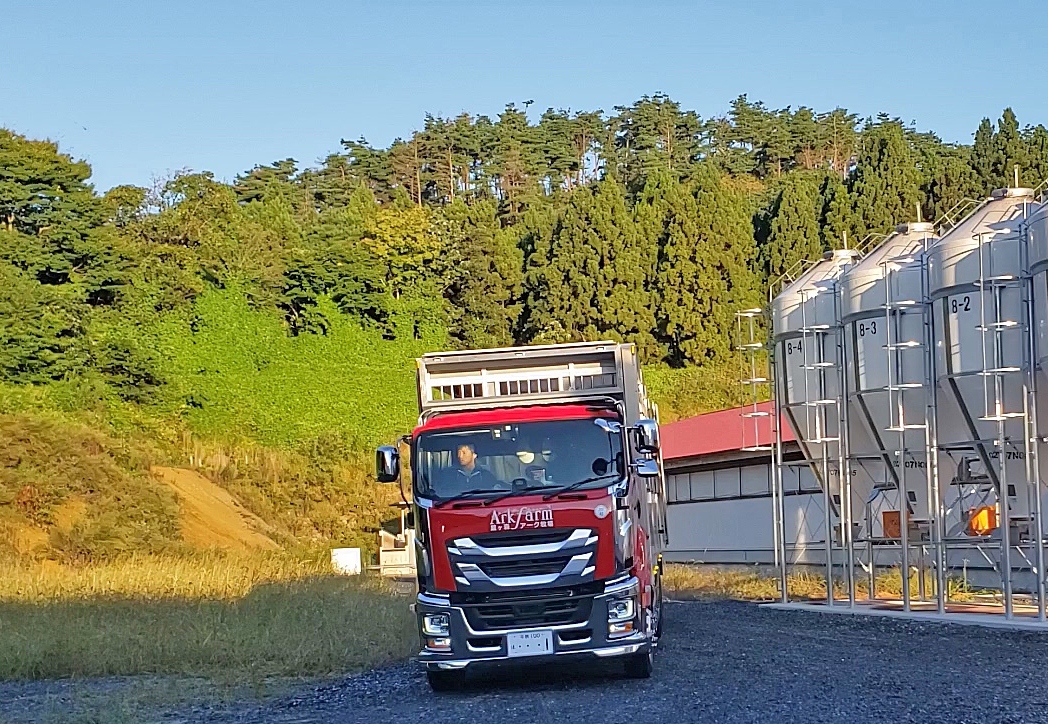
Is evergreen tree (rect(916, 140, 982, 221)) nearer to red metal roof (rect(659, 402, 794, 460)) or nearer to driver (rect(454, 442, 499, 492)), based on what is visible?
red metal roof (rect(659, 402, 794, 460))

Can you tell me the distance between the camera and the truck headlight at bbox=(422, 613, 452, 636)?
489 inches

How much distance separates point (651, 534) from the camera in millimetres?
15906

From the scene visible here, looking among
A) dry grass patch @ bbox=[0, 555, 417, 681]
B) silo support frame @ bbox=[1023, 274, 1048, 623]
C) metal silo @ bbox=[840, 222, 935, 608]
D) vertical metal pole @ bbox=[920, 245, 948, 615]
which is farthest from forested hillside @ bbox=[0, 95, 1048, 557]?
silo support frame @ bbox=[1023, 274, 1048, 623]

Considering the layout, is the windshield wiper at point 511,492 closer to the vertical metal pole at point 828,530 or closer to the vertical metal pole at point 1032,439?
the vertical metal pole at point 1032,439

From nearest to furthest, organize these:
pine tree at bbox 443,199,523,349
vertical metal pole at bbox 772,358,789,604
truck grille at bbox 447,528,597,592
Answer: truck grille at bbox 447,528,597,592
vertical metal pole at bbox 772,358,789,604
pine tree at bbox 443,199,523,349

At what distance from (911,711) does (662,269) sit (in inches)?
1960

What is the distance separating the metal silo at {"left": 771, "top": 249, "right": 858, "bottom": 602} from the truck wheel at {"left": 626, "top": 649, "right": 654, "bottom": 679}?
36.1 feet

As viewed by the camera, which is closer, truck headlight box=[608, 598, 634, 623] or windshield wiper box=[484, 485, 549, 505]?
truck headlight box=[608, 598, 634, 623]

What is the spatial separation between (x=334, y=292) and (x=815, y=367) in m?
38.5

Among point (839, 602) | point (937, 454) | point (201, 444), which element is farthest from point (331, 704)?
point (201, 444)

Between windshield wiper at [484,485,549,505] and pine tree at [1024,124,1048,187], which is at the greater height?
pine tree at [1024,124,1048,187]

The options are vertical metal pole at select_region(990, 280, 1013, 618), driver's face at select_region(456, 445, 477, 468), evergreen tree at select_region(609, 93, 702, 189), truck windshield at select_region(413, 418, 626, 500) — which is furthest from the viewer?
evergreen tree at select_region(609, 93, 702, 189)

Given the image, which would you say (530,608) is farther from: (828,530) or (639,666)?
(828,530)

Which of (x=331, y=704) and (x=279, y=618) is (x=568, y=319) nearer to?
(x=279, y=618)
